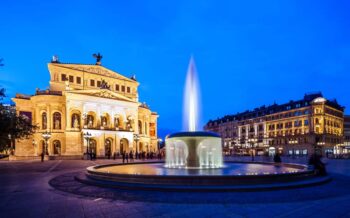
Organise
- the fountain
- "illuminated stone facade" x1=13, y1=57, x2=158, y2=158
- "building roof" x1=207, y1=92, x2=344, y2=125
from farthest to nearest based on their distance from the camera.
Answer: "building roof" x1=207, y1=92, x2=344, y2=125
"illuminated stone facade" x1=13, y1=57, x2=158, y2=158
the fountain

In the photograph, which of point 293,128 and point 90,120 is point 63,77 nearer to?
point 90,120

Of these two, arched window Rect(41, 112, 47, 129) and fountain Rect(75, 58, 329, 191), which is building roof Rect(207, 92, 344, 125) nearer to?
arched window Rect(41, 112, 47, 129)

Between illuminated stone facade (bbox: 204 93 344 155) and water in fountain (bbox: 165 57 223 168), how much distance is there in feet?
196

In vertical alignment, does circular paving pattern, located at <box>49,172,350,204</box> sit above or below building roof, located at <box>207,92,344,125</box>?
below

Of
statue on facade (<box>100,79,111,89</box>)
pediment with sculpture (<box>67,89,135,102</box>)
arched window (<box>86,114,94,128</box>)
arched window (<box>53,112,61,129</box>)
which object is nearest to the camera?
arched window (<box>53,112,61,129</box>)

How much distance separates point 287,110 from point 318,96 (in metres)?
11.2

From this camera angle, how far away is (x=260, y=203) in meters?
8.23

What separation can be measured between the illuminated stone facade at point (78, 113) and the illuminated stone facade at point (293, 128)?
4012 cm

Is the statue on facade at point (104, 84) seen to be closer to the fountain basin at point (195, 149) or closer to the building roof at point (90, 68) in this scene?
the building roof at point (90, 68)

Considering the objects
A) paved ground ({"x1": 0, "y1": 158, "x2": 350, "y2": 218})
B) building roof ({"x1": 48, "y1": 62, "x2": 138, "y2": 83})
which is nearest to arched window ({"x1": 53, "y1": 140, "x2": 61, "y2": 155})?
building roof ({"x1": 48, "y1": 62, "x2": 138, "y2": 83})

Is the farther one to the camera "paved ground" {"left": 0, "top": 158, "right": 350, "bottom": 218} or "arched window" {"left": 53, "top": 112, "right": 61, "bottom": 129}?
"arched window" {"left": 53, "top": 112, "right": 61, "bottom": 129}

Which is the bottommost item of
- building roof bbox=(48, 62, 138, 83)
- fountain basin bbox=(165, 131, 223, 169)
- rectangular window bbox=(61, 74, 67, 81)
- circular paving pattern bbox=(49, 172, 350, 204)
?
circular paving pattern bbox=(49, 172, 350, 204)

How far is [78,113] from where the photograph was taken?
181ft

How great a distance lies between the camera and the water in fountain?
1648cm
